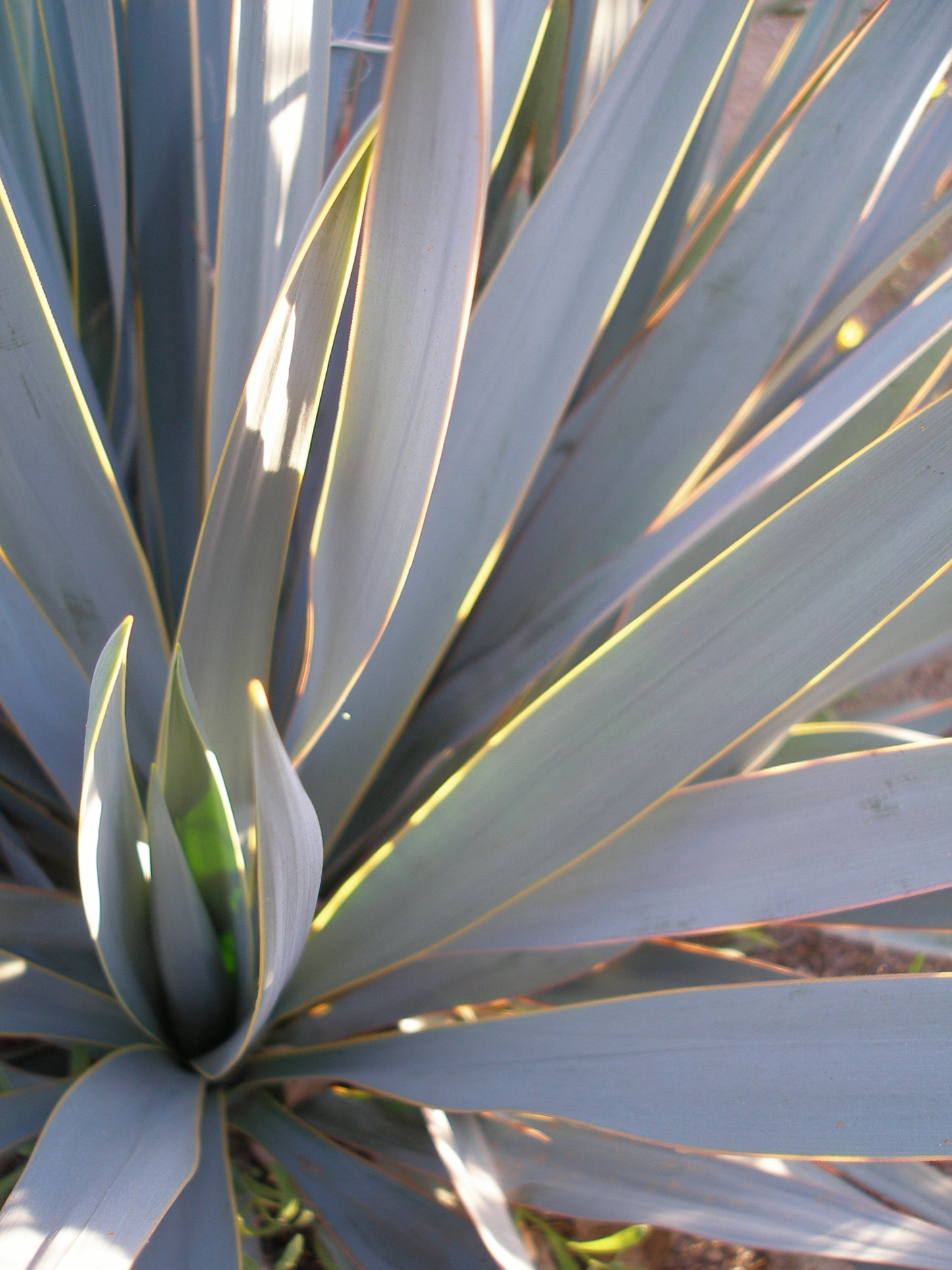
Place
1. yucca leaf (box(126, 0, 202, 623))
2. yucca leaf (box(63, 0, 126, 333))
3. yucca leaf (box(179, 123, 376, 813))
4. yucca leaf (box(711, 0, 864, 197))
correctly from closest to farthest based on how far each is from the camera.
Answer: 1. yucca leaf (box(179, 123, 376, 813))
2. yucca leaf (box(63, 0, 126, 333))
3. yucca leaf (box(126, 0, 202, 623))
4. yucca leaf (box(711, 0, 864, 197))

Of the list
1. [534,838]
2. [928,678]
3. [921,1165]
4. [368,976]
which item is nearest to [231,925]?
[368,976]

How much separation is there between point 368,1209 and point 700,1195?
0.24 meters

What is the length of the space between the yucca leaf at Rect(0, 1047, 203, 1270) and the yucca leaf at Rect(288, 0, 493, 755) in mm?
215

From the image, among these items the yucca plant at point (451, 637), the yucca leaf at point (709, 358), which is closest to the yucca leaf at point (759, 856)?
the yucca plant at point (451, 637)

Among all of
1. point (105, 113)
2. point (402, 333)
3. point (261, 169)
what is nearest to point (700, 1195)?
point (402, 333)

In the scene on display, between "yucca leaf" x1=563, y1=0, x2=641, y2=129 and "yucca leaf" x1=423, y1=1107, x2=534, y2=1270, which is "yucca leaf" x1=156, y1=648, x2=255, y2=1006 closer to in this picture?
"yucca leaf" x1=423, y1=1107, x2=534, y2=1270

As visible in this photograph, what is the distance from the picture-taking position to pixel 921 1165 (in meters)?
0.79

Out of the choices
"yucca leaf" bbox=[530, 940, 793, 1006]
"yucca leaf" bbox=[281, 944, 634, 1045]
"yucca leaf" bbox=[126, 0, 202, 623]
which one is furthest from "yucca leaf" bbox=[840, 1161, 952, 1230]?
"yucca leaf" bbox=[126, 0, 202, 623]

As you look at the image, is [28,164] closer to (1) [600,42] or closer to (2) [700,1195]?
(1) [600,42]

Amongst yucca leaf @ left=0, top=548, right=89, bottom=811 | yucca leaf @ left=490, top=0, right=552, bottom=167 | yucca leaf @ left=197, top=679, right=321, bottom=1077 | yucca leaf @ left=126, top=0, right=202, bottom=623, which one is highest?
yucca leaf @ left=490, top=0, right=552, bottom=167

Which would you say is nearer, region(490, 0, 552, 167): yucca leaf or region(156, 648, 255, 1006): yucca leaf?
region(156, 648, 255, 1006): yucca leaf

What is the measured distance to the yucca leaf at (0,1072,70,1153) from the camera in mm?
594

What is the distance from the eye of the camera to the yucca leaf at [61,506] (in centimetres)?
55

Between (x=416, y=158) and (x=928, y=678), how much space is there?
1.29 meters
